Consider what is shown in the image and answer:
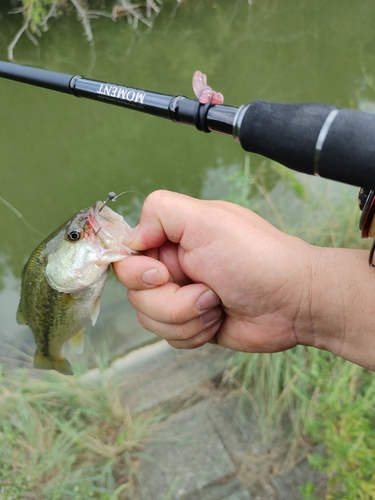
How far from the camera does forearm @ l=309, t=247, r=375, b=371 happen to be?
53.7 inches

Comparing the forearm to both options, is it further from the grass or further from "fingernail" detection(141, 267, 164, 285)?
the grass

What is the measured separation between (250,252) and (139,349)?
2201 mm

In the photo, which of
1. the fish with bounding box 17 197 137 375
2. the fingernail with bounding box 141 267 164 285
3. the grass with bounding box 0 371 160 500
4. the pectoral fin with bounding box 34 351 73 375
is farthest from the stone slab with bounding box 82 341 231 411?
the fingernail with bounding box 141 267 164 285

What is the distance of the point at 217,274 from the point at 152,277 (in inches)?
10.5

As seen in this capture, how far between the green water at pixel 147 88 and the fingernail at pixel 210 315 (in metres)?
2.20

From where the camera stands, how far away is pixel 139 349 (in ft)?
11.1

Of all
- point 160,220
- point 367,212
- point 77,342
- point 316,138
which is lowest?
point 77,342

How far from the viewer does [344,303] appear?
55.2 inches

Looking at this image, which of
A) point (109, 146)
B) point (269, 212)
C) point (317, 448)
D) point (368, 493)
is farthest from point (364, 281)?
point (109, 146)

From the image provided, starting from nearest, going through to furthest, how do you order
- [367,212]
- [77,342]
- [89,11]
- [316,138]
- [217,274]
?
[316,138] → [367,212] → [217,274] → [77,342] → [89,11]

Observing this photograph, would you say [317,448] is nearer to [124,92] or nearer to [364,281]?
[364,281]

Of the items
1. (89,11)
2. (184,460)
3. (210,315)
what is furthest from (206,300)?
(89,11)

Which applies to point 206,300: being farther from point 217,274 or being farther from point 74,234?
point 74,234

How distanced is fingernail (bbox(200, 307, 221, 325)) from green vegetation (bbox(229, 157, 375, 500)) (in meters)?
0.65
